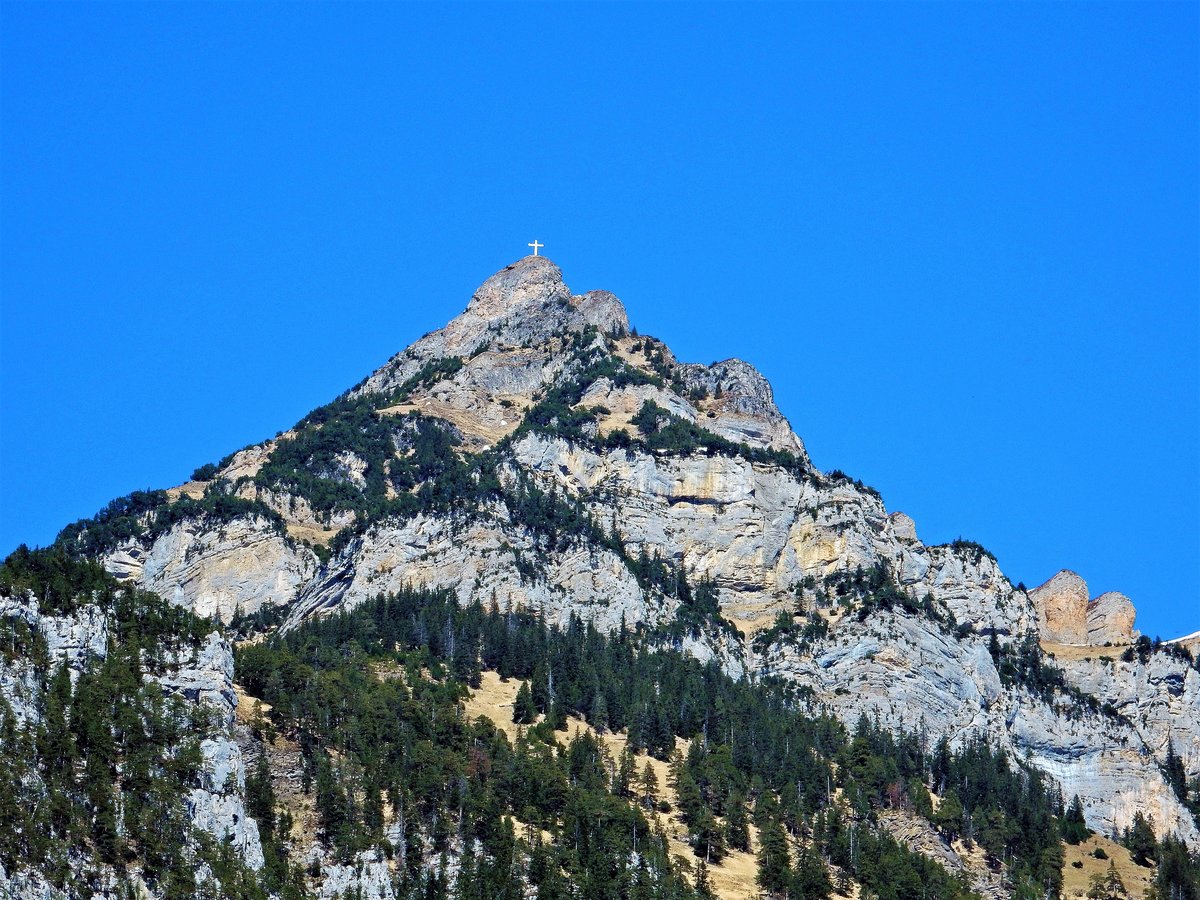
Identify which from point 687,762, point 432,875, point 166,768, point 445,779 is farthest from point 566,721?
point 166,768

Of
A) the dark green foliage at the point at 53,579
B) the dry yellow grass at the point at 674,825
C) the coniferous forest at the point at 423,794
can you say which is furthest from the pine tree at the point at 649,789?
the dark green foliage at the point at 53,579

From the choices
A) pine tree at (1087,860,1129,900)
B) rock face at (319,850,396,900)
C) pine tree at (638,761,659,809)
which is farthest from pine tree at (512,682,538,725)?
pine tree at (1087,860,1129,900)

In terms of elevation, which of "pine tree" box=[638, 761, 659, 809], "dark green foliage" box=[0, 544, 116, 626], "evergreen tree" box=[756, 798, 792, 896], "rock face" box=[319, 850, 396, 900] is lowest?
"rock face" box=[319, 850, 396, 900]

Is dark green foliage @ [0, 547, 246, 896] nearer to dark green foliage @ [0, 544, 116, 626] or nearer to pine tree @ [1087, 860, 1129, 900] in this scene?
dark green foliage @ [0, 544, 116, 626]

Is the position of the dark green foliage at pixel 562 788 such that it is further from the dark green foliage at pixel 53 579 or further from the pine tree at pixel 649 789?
the dark green foliage at pixel 53 579

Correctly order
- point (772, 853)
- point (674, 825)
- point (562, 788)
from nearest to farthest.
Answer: point (562, 788), point (772, 853), point (674, 825)

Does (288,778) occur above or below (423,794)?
above

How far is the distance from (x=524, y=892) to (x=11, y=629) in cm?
4043

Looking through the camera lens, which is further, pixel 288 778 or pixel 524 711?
pixel 524 711

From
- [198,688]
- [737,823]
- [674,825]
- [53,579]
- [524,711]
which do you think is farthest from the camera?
[524,711]

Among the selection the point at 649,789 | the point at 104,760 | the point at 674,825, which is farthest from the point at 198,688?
the point at 674,825

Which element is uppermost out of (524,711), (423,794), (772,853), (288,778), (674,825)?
(524,711)

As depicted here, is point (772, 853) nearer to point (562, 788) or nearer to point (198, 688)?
point (562, 788)

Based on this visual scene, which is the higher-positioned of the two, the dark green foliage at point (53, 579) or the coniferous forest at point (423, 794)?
the dark green foliage at point (53, 579)
